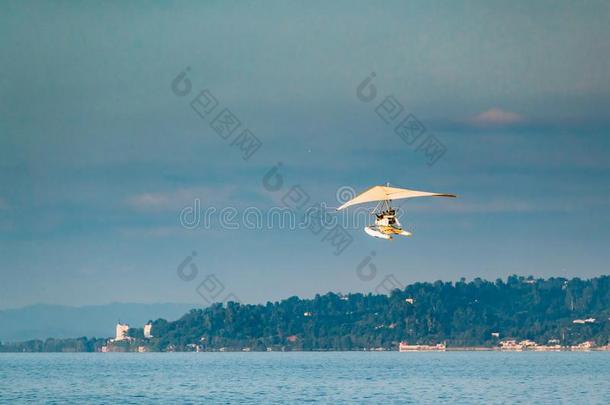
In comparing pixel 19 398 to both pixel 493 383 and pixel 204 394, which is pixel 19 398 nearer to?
pixel 204 394

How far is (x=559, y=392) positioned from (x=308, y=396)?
36.0 metres

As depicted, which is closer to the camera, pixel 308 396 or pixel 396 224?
pixel 396 224

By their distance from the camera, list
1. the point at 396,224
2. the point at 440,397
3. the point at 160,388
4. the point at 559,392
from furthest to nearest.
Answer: the point at 160,388 → the point at 559,392 → the point at 440,397 → the point at 396,224

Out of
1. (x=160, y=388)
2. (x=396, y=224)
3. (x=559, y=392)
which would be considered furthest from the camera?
(x=160, y=388)

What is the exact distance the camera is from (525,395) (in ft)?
531

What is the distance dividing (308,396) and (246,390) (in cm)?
1845

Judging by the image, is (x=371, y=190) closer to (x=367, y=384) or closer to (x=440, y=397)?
(x=440, y=397)

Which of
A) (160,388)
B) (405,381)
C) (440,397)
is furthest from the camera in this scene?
(405,381)

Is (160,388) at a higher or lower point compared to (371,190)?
lower

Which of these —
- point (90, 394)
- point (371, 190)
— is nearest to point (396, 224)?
point (371, 190)

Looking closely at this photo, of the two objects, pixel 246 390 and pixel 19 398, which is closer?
pixel 19 398

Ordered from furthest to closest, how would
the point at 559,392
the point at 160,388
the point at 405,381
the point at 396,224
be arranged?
the point at 405,381 → the point at 160,388 → the point at 559,392 → the point at 396,224

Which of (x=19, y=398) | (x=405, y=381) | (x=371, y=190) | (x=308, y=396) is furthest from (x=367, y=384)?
(x=371, y=190)

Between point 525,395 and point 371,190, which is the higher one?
point 371,190
